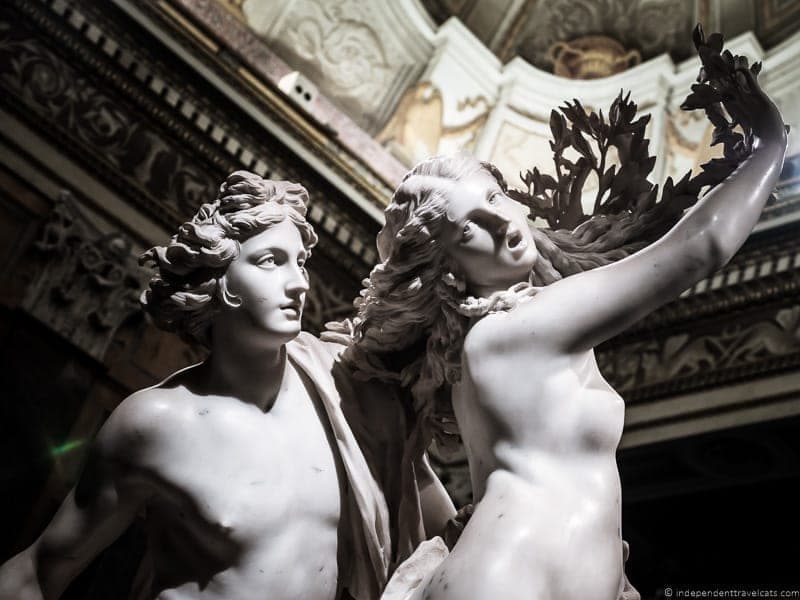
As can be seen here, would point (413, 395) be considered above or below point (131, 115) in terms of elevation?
below

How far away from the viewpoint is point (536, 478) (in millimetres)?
1824

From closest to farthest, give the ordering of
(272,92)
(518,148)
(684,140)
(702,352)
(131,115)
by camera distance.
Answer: (131,115), (702,352), (272,92), (684,140), (518,148)

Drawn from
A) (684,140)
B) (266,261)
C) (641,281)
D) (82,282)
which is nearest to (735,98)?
(641,281)

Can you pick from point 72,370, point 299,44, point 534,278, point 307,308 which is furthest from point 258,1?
point 534,278

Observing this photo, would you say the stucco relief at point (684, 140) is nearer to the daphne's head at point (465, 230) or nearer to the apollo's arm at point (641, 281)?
the daphne's head at point (465, 230)

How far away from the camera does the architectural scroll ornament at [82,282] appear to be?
4578mm

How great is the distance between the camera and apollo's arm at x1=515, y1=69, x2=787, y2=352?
192 cm

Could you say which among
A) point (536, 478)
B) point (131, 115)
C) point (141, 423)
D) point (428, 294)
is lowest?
point (141, 423)

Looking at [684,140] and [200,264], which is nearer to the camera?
[200,264]

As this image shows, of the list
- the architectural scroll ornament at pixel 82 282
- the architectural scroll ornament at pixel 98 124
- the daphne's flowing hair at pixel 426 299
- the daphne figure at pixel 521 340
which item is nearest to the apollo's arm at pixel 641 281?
the daphne figure at pixel 521 340

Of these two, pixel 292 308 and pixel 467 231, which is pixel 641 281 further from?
pixel 292 308

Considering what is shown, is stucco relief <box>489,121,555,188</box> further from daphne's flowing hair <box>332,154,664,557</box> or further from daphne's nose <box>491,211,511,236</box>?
Answer: daphne's nose <box>491,211,511,236</box>

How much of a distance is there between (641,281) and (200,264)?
0.87 m

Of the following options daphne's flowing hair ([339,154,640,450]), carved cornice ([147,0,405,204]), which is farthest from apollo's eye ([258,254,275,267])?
carved cornice ([147,0,405,204])
